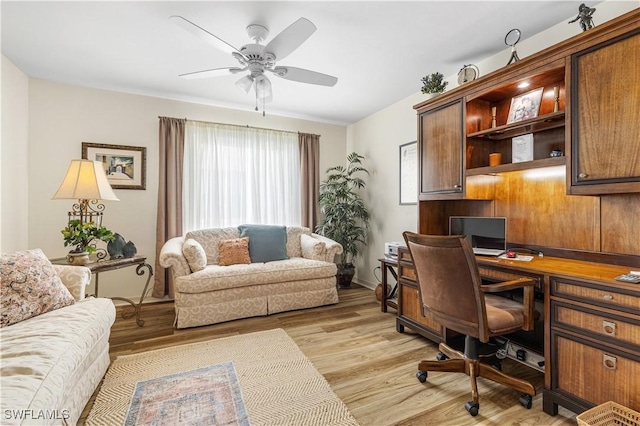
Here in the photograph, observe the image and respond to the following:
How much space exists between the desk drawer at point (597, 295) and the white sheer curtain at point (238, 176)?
3.34 meters

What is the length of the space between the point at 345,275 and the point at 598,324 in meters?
3.02

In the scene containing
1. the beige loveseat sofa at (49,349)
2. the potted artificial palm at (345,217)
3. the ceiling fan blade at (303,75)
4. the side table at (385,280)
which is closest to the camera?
the beige loveseat sofa at (49,349)

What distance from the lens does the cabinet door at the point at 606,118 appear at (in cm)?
151

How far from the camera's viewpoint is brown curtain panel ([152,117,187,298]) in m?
3.62

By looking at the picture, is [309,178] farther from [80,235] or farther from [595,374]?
[595,374]

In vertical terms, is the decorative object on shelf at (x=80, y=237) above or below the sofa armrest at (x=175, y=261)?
above

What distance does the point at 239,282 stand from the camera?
305 cm

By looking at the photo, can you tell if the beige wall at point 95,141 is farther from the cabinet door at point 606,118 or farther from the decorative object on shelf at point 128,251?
the cabinet door at point 606,118

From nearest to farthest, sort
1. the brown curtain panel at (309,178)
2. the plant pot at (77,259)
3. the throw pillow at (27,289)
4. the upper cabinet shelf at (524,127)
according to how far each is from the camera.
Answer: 1. the throw pillow at (27,289)
2. the upper cabinet shelf at (524,127)
3. the plant pot at (77,259)
4. the brown curtain panel at (309,178)

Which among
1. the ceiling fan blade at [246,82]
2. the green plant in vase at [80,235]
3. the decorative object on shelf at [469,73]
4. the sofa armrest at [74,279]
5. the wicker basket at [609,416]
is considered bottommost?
the wicker basket at [609,416]

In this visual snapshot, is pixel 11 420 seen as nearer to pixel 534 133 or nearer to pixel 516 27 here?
pixel 534 133

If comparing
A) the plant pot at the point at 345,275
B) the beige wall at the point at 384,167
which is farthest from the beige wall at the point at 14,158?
the beige wall at the point at 384,167

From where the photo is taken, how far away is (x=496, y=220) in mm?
2375

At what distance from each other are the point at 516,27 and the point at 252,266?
3.22 metres
